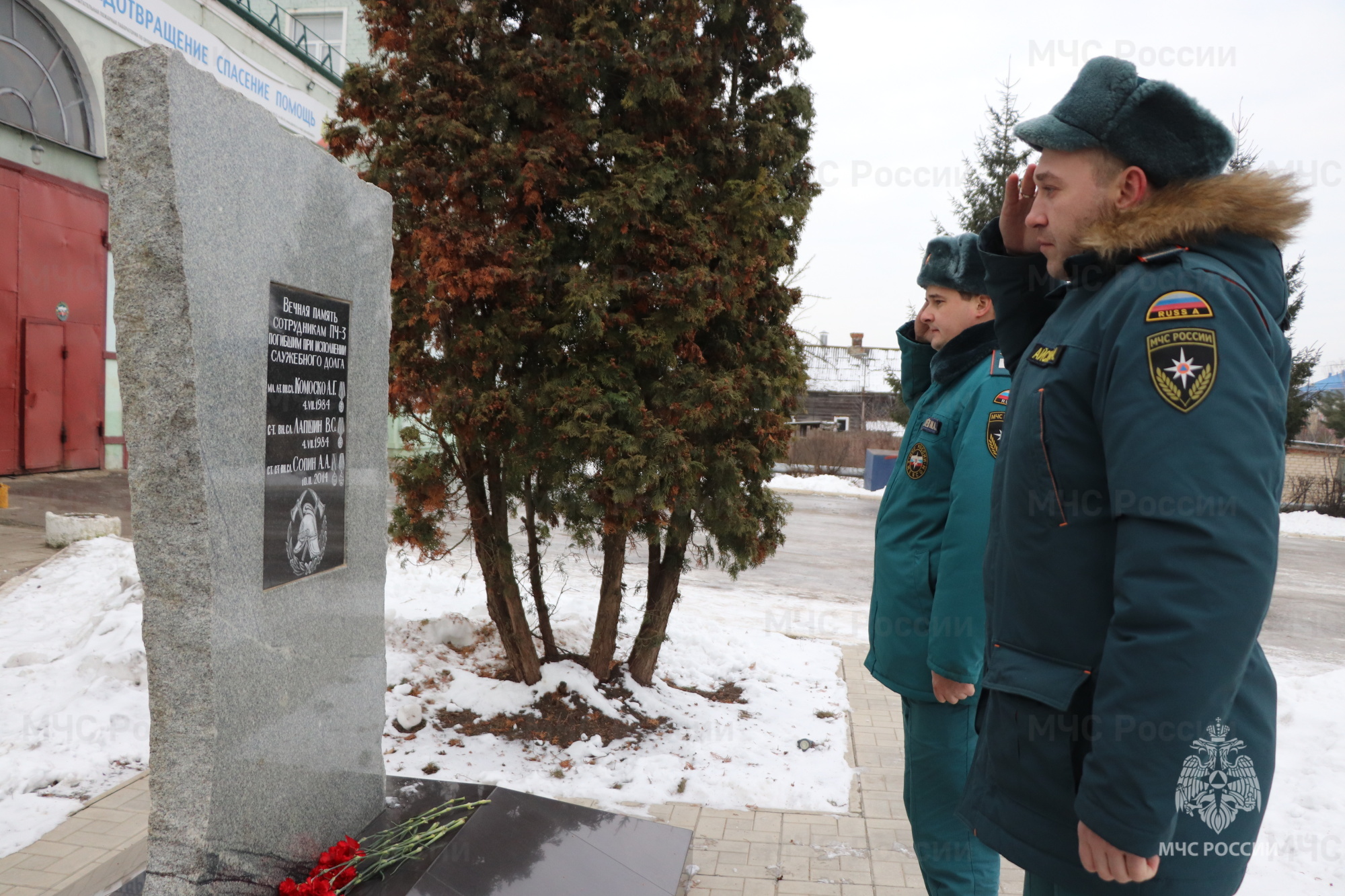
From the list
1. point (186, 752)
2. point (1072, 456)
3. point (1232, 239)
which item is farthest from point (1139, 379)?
point (186, 752)

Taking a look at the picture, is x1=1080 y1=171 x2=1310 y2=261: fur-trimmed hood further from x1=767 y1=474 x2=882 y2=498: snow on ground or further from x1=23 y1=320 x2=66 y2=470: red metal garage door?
x1=767 y1=474 x2=882 y2=498: snow on ground

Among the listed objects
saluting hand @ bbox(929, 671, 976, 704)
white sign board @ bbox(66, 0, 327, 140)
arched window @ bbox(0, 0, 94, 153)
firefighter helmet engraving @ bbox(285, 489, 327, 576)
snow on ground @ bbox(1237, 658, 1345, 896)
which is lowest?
snow on ground @ bbox(1237, 658, 1345, 896)

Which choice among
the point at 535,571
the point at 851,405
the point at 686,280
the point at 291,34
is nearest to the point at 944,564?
the point at 686,280

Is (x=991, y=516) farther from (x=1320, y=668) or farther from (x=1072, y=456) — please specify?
(x=1320, y=668)

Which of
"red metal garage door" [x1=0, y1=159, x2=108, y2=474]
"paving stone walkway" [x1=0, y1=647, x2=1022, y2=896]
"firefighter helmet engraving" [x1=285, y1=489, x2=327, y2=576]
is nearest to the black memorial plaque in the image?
"firefighter helmet engraving" [x1=285, y1=489, x2=327, y2=576]

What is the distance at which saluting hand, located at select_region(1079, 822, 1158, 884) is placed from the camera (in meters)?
1.39

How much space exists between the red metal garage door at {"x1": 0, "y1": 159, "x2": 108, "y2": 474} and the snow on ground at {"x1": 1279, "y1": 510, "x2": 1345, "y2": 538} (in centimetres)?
2111

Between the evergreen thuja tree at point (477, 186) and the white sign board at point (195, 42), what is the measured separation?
6.76 m

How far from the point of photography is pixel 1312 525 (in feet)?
58.9

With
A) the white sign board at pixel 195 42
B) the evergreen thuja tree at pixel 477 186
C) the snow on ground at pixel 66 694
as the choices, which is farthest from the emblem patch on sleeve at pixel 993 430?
the white sign board at pixel 195 42

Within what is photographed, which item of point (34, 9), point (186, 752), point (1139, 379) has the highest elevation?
point (34, 9)

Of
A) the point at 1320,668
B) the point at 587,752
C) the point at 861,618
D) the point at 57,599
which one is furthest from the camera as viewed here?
the point at 861,618

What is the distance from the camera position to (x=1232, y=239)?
158cm

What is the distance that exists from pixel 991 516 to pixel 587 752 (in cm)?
A: 339
